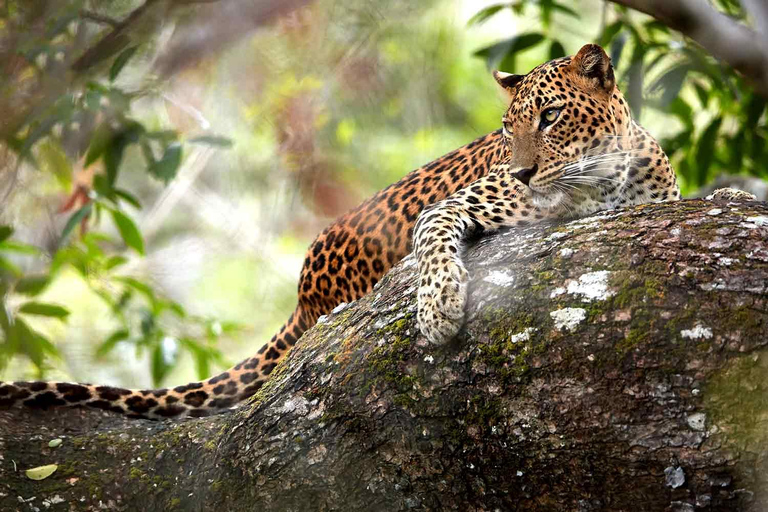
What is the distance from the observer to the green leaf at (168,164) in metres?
5.66

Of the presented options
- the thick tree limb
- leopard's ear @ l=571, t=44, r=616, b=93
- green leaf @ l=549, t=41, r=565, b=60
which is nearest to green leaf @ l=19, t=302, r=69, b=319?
leopard's ear @ l=571, t=44, r=616, b=93

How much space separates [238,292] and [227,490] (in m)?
14.0

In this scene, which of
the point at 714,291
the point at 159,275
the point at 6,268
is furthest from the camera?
the point at 159,275

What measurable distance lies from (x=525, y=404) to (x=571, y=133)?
1.95 meters

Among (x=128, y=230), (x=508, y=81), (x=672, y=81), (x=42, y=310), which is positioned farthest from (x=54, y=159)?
(x=672, y=81)

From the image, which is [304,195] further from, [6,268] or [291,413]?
[6,268]

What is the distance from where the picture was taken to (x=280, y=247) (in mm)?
15562

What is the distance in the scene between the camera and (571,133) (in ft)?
15.7

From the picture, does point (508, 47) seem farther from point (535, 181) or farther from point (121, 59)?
point (121, 59)

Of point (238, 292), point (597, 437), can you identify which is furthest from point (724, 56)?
point (238, 292)

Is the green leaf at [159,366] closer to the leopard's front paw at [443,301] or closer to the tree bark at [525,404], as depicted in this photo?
the tree bark at [525,404]

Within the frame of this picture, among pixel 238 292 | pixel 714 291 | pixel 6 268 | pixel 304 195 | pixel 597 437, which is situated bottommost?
pixel 238 292

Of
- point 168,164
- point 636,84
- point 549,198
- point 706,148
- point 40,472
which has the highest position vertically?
point 168,164

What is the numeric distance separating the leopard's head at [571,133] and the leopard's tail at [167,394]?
2227 millimetres
